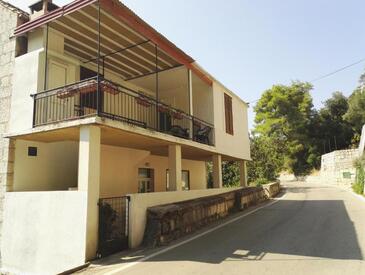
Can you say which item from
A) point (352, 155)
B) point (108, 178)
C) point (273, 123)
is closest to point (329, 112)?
point (273, 123)

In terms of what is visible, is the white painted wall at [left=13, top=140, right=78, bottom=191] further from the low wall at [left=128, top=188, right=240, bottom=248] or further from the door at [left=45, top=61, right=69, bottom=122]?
the low wall at [left=128, top=188, right=240, bottom=248]

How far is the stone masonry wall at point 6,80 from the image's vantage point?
9328 millimetres

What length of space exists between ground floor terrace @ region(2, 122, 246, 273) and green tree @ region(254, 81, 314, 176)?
3737 cm

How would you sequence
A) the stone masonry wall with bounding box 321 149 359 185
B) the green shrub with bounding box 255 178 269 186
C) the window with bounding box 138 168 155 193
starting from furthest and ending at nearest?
the stone masonry wall with bounding box 321 149 359 185 → the green shrub with bounding box 255 178 269 186 → the window with bounding box 138 168 155 193

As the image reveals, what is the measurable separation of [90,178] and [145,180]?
743 centimetres

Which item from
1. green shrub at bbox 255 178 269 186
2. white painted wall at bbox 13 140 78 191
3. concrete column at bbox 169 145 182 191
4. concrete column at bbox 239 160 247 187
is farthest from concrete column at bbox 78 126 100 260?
green shrub at bbox 255 178 269 186

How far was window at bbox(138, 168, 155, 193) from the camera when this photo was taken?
14.5 meters

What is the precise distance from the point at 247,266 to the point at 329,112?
1808 inches

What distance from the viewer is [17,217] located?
8945 millimetres

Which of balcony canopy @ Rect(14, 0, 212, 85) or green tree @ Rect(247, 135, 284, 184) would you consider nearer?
balcony canopy @ Rect(14, 0, 212, 85)

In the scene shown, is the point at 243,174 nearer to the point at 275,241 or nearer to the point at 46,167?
the point at 275,241

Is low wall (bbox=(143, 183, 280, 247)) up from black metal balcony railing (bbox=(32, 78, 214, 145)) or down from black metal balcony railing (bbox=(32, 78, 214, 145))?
down

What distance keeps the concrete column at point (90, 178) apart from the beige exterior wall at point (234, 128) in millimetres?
8395

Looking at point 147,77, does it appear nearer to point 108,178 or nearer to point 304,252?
point 108,178
